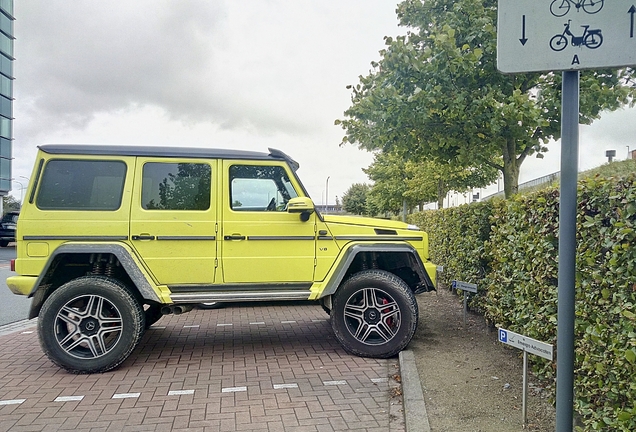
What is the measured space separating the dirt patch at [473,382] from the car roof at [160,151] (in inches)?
112

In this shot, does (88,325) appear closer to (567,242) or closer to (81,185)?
(81,185)

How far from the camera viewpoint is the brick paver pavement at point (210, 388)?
377cm

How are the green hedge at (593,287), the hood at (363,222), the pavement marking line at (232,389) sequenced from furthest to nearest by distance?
the hood at (363,222), the pavement marking line at (232,389), the green hedge at (593,287)

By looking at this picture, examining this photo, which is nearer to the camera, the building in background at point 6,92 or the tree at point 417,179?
the tree at point 417,179

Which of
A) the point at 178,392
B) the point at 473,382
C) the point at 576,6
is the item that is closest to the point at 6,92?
the point at 178,392

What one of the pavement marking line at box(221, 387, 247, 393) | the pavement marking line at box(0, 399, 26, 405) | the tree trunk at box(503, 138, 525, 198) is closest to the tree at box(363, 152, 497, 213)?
the tree trunk at box(503, 138, 525, 198)

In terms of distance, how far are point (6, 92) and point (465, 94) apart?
138ft

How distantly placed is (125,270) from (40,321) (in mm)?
949

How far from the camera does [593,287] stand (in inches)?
116

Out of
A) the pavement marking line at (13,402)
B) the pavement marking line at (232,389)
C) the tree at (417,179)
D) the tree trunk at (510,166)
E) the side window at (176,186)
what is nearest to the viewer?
the pavement marking line at (13,402)

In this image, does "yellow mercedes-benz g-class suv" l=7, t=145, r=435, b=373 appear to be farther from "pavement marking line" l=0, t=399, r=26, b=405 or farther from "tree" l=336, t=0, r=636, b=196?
"tree" l=336, t=0, r=636, b=196

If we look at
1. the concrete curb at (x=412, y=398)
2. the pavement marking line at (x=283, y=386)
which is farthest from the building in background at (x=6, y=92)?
the concrete curb at (x=412, y=398)

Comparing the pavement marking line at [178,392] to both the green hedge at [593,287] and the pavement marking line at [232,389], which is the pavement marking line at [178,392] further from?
the green hedge at [593,287]

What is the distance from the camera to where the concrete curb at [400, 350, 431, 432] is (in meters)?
3.58
